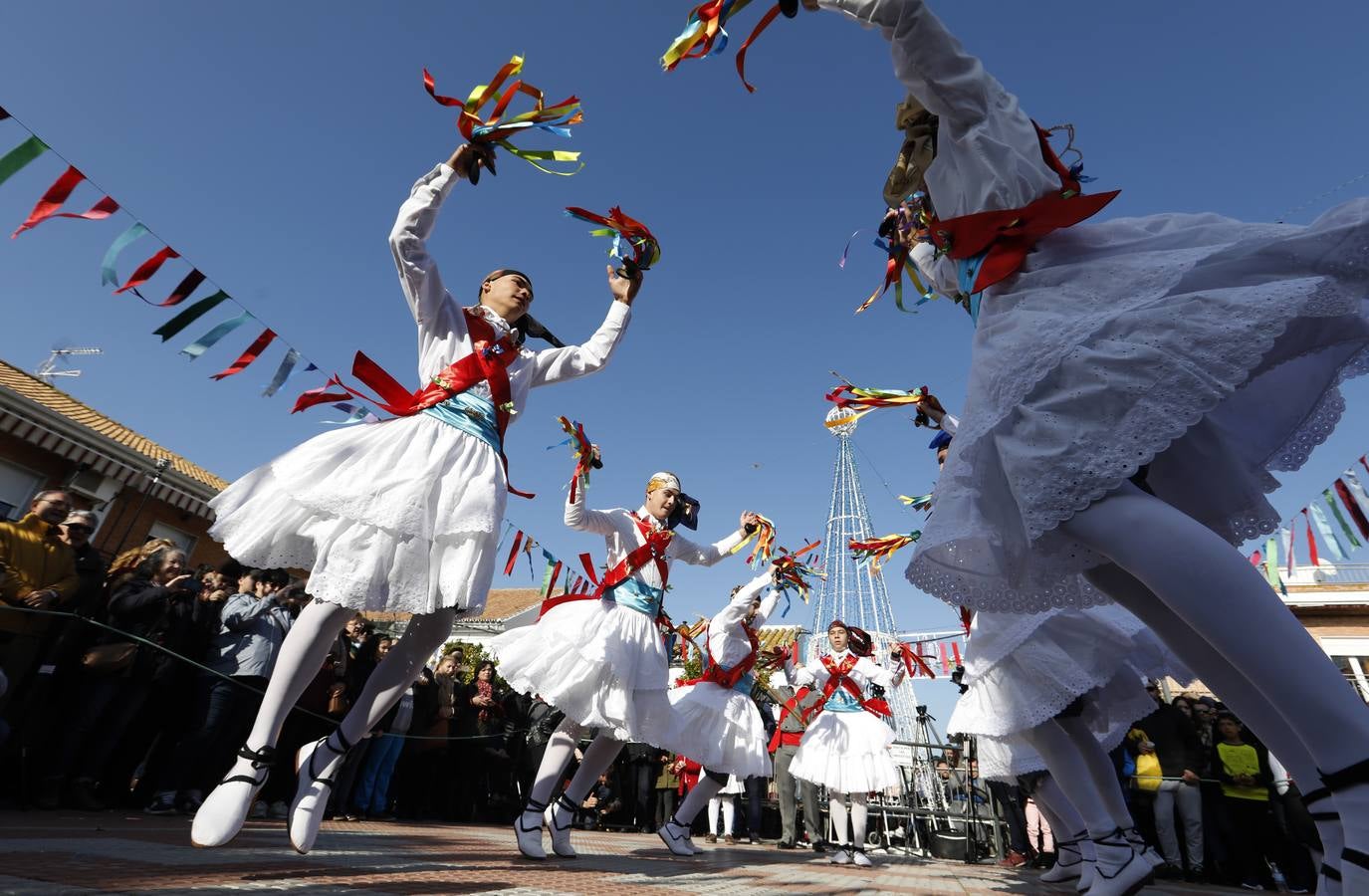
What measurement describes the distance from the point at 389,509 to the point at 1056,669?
2.93 metres

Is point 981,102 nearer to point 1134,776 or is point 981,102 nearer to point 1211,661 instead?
point 1211,661

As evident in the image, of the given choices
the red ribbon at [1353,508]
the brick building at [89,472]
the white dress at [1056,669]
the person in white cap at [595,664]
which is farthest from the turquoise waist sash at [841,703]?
the brick building at [89,472]

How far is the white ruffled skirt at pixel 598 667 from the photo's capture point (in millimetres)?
3961

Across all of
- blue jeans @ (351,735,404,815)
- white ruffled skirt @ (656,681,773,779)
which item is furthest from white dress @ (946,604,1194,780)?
blue jeans @ (351,735,404,815)

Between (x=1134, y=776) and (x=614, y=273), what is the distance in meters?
7.13

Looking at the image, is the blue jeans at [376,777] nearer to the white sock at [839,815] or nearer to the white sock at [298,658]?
the white sock at [839,815]

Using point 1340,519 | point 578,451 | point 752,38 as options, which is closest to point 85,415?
point 578,451

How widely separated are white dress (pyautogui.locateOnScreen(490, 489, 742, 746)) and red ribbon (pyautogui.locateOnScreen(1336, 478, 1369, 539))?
9.39 metres

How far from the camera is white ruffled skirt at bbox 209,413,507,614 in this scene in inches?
91.4

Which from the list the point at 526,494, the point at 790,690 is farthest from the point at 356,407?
the point at 790,690

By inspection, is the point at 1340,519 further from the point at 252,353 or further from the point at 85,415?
the point at 85,415

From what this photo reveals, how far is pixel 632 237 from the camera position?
3.61 m

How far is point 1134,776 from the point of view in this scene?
6891mm

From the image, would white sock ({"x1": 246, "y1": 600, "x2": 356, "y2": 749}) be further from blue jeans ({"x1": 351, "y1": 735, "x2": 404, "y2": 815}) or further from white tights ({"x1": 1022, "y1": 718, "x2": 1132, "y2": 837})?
blue jeans ({"x1": 351, "y1": 735, "x2": 404, "y2": 815})
